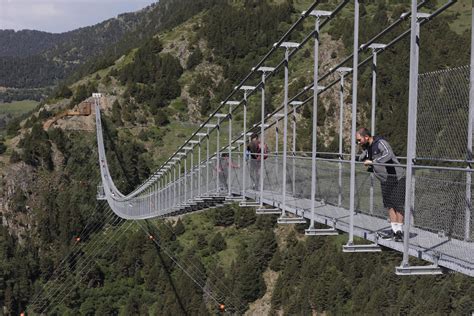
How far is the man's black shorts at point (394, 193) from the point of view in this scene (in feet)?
22.9

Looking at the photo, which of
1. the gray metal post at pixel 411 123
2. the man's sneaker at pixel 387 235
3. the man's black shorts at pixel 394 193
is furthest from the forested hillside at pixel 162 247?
the gray metal post at pixel 411 123

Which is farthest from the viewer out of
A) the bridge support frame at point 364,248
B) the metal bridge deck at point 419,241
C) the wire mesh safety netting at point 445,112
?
the bridge support frame at point 364,248

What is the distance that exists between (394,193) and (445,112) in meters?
1.09

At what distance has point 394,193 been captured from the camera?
23.5 feet

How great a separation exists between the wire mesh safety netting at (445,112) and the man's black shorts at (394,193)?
1.92 feet

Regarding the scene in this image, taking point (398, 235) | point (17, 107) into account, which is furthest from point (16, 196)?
point (17, 107)

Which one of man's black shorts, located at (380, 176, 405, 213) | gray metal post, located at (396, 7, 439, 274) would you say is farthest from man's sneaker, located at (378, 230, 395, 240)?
gray metal post, located at (396, 7, 439, 274)

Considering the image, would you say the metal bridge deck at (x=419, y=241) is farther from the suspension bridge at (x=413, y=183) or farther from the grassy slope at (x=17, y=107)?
the grassy slope at (x=17, y=107)

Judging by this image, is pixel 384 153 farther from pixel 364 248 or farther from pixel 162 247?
pixel 162 247

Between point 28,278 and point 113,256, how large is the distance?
657cm

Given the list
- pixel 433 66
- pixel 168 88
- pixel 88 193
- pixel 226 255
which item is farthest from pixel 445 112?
pixel 168 88

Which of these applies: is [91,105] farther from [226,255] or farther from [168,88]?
[226,255]

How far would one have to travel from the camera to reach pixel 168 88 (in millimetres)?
69250

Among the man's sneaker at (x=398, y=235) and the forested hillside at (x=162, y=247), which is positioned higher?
the man's sneaker at (x=398, y=235)
